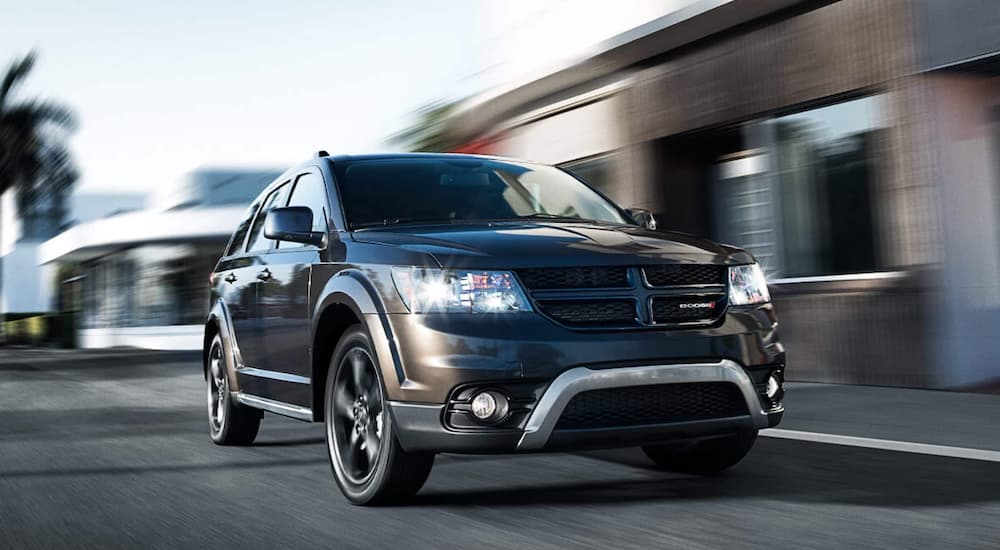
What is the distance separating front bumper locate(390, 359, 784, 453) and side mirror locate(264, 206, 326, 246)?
1.34 metres

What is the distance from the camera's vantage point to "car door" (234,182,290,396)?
7215 mm

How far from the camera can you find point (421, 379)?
203 inches

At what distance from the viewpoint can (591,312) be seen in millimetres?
5184

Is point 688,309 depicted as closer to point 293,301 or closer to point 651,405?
point 651,405

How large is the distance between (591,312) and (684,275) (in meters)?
0.51

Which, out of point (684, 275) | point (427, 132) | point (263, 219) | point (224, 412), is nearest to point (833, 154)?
point (263, 219)

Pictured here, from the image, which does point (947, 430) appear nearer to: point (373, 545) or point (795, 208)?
point (373, 545)

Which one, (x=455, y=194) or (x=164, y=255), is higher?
(x=164, y=255)

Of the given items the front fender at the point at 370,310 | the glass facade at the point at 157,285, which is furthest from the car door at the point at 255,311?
the glass facade at the point at 157,285

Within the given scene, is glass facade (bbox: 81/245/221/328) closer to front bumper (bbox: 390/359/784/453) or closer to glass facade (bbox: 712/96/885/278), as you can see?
glass facade (bbox: 712/96/885/278)

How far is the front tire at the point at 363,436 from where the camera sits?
5.43m

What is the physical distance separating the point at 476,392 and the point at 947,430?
13.3 feet

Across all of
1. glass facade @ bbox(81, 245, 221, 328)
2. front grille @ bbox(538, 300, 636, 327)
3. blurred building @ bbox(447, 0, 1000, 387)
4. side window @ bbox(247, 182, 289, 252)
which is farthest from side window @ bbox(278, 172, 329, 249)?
glass facade @ bbox(81, 245, 221, 328)

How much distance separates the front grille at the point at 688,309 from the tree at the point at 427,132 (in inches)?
755
